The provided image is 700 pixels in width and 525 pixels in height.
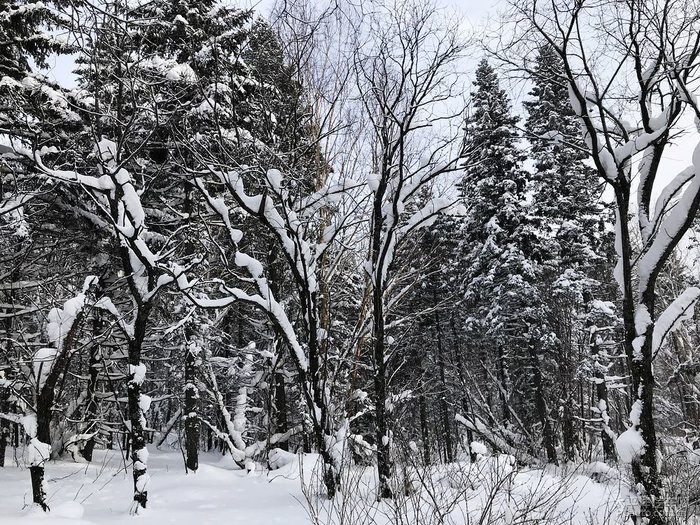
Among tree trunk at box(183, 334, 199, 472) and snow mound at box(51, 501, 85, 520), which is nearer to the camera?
snow mound at box(51, 501, 85, 520)

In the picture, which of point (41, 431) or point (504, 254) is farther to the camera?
point (504, 254)

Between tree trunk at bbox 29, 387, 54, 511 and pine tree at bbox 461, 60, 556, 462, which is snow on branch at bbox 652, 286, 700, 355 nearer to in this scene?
tree trunk at bbox 29, 387, 54, 511

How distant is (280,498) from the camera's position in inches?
301

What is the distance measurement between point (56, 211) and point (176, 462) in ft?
28.6

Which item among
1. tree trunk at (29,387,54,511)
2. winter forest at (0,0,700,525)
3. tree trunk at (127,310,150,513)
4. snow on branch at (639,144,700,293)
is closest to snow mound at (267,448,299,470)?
winter forest at (0,0,700,525)

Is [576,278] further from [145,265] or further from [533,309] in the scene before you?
[145,265]

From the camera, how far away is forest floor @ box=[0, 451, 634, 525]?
4.76 metres

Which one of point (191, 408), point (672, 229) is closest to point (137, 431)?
point (191, 408)

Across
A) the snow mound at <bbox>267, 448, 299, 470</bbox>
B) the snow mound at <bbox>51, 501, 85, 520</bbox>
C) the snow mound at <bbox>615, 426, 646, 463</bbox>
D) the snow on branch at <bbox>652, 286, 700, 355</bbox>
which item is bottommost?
the snow mound at <bbox>267, 448, 299, 470</bbox>

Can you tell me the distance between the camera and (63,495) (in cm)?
837

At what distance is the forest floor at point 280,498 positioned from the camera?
4.76m

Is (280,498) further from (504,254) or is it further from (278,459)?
(504,254)

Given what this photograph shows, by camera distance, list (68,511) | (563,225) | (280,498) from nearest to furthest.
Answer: (68,511), (280,498), (563,225)

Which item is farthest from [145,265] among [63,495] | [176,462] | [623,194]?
[176,462]
